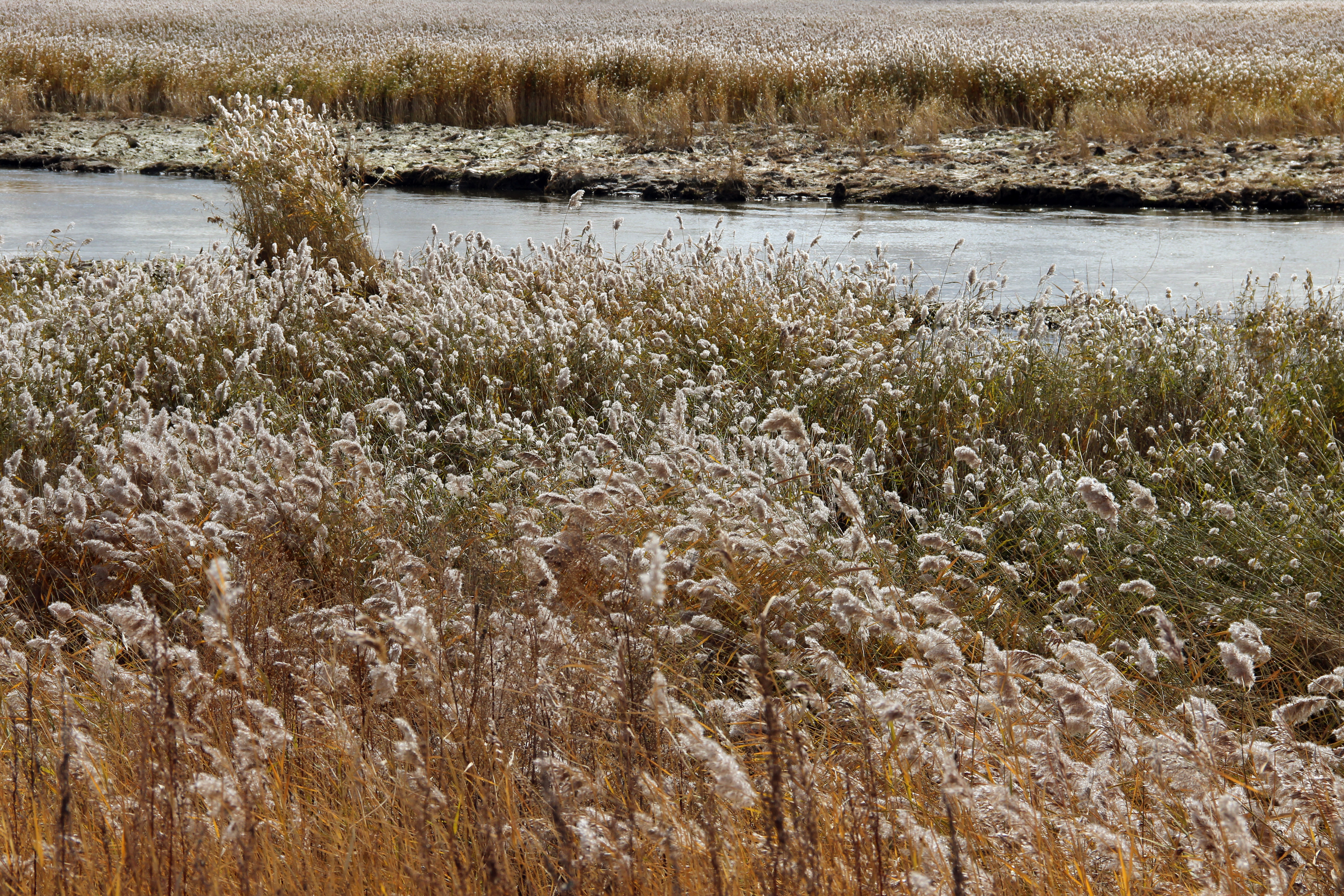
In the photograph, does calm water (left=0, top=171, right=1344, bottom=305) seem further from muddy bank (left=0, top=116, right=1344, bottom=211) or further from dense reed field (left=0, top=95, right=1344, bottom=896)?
dense reed field (left=0, top=95, right=1344, bottom=896)

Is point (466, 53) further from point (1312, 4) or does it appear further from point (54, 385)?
point (1312, 4)

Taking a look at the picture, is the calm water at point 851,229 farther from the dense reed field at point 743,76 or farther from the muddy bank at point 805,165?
the dense reed field at point 743,76

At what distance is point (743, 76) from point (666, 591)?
2161cm

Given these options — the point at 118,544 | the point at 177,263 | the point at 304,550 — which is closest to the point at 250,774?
the point at 304,550

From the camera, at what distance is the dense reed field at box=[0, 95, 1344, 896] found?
1971 mm

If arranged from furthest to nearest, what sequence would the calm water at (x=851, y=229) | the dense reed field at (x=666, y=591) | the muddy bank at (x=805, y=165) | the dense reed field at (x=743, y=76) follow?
the dense reed field at (x=743, y=76) < the muddy bank at (x=805, y=165) < the calm water at (x=851, y=229) < the dense reed field at (x=666, y=591)

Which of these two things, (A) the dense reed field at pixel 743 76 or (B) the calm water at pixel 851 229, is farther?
(A) the dense reed field at pixel 743 76

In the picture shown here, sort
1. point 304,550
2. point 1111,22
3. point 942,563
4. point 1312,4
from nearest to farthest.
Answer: point 942,563 < point 304,550 < point 1111,22 < point 1312,4

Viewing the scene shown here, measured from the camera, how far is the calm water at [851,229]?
33.5ft

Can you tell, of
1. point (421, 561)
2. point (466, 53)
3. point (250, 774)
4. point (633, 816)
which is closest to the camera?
point (250, 774)

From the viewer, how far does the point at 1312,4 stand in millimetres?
53375

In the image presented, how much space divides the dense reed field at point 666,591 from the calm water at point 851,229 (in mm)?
3087

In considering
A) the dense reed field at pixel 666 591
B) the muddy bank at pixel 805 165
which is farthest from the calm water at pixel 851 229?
the dense reed field at pixel 666 591

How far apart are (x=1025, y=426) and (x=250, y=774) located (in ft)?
14.2
